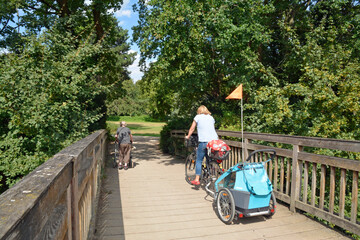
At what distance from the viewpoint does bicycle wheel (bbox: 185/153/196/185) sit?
6.71 m

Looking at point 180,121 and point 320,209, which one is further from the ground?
point 180,121

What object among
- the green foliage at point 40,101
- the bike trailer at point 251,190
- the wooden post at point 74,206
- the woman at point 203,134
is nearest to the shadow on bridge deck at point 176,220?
the bike trailer at point 251,190

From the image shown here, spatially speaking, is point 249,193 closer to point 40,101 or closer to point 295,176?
point 295,176

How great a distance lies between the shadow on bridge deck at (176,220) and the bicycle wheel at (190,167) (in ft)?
1.19

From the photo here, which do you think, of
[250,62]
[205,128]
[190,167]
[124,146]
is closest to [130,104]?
[124,146]

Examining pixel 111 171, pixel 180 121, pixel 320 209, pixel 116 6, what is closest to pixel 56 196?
pixel 320 209

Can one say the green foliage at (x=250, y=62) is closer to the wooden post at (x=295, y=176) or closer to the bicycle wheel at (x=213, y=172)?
the bicycle wheel at (x=213, y=172)

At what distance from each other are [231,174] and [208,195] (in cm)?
132

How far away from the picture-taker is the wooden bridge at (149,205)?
112 centimetres

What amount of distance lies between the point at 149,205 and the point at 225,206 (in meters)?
1.60

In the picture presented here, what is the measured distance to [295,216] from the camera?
4.43 meters

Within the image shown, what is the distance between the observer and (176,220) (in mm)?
4344

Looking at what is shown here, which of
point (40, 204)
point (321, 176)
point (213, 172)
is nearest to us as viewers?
point (40, 204)

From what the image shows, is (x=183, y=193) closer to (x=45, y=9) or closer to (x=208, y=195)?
(x=208, y=195)
